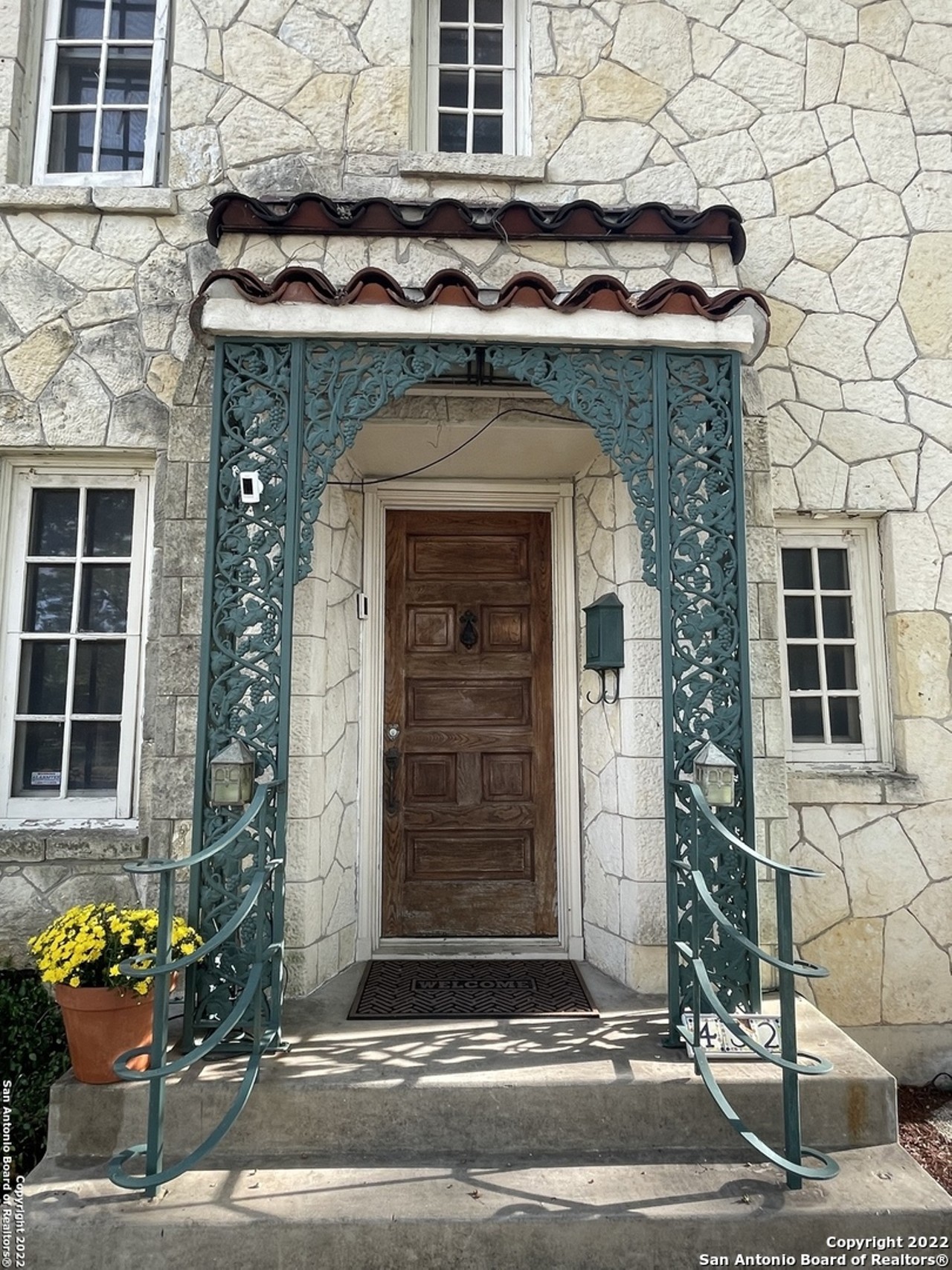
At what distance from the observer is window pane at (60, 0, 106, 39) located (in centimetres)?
438

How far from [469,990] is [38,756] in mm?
2381

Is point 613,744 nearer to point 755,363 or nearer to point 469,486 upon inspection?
point 469,486

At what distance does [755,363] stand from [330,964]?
3.76m

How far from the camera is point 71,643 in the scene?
13.0ft

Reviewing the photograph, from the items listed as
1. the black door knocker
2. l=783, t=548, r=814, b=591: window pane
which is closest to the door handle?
the black door knocker

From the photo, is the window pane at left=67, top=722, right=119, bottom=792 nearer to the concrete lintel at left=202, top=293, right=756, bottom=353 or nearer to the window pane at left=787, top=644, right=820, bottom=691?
the concrete lintel at left=202, top=293, right=756, bottom=353

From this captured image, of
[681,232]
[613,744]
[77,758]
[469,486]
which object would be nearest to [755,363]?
[681,232]

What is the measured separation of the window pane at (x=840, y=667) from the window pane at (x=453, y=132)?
3.46 m

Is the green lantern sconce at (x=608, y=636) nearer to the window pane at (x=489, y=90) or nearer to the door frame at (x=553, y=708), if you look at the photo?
the door frame at (x=553, y=708)

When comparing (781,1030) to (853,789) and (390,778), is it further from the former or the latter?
(390,778)

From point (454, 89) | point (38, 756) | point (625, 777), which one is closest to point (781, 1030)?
point (625, 777)

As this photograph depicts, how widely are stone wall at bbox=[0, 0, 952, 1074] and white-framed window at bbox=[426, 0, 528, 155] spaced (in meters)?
0.21

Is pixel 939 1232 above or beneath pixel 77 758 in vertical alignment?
beneath

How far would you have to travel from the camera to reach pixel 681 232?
366cm
